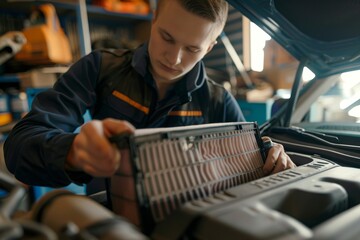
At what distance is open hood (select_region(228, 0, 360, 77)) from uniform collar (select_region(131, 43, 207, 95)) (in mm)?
235

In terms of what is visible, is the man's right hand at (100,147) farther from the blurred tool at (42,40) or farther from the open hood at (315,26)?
the blurred tool at (42,40)

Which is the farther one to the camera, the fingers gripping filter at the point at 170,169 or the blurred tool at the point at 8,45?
the blurred tool at the point at 8,45

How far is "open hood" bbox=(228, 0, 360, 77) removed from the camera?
2.45ft

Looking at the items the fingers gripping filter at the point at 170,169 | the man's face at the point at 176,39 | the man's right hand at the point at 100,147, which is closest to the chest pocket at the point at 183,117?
the man's face at the point at 176,39

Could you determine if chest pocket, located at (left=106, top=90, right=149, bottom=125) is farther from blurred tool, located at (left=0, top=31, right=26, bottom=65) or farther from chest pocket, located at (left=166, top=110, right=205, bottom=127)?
blurred tool, located at (left=0, top=31, right=26, bottom=65)

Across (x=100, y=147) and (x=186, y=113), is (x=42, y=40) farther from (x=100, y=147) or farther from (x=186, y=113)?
(x=100, y=147)

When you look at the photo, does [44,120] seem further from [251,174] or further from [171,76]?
[251,174]

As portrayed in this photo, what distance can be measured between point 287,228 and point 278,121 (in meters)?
0.71

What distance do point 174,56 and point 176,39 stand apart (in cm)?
5

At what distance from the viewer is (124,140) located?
0.39 metres

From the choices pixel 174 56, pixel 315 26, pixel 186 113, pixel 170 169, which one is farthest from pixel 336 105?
pixel 170 169

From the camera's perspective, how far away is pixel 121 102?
2.88 feet

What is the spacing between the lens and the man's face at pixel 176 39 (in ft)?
2.31

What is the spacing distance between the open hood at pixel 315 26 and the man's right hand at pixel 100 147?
505 mm
